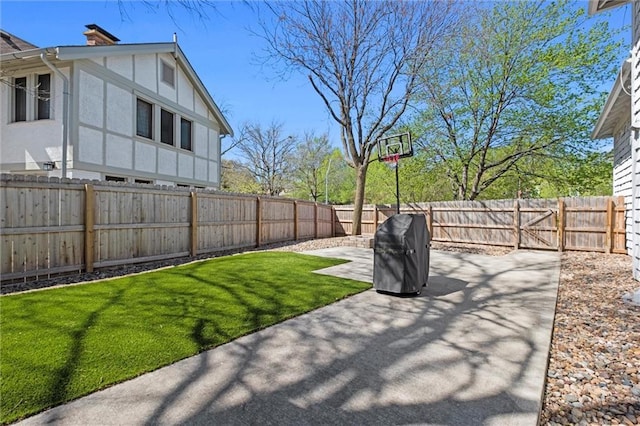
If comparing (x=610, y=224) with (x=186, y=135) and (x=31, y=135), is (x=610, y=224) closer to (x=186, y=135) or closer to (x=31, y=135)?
(x=186, y=135)

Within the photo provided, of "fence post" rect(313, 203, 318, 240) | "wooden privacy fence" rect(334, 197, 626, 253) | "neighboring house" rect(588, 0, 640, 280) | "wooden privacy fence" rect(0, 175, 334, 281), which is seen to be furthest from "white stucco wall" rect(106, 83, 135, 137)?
"neighboring house" rect(588, 0, 640, 280)

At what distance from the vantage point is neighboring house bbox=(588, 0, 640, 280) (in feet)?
18.4

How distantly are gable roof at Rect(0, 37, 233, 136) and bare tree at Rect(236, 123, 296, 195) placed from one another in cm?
1578

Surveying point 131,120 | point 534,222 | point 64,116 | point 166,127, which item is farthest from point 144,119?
point 534,222

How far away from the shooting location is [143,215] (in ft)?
24.0

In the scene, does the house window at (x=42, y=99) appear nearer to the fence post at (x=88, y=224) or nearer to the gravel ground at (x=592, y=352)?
the fence post at (x=88, y=224)

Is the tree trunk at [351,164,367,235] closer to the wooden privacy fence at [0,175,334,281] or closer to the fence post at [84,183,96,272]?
the wooden privacy fence at [0,175,334,281]

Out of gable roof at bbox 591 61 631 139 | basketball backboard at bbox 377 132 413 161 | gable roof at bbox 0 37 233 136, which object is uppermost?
gable roof at bbox 0 37 233 136

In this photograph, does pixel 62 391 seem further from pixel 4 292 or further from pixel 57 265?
pixel 57 265

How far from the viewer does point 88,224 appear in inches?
242

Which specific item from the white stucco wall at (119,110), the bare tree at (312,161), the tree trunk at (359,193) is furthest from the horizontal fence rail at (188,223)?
the bare tree at (312,161)

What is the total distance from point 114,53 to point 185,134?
3.84m

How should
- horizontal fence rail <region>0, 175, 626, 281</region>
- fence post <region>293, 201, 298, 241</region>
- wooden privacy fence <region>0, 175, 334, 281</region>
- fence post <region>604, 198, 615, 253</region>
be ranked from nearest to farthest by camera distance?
1. wooden privacy fence <region>0, 175, 334, 281</region>
2. horizontal fence rail <region>0, 175, 626, 281</region>
3. fence post <region>604, 198, 615, 253</region>
4. fence post <region>293, 201, 298, 241</region>

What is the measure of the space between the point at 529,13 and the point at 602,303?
14048 mm
